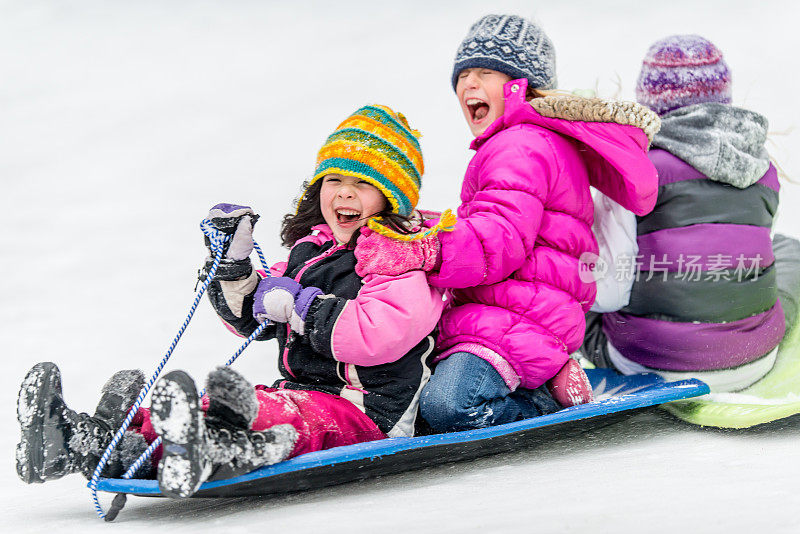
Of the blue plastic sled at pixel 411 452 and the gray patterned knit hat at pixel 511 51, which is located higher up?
the gray patterned knit hat at pixel 511 51

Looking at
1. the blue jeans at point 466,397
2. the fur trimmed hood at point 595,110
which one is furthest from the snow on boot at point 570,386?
the fur trimmed hood at point 595,110

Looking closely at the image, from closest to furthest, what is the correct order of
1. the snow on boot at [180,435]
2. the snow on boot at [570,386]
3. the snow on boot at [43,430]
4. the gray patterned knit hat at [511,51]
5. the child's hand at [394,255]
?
the snow on boot at [180,435], the snow on boot at [43,430], the child's hand at [394,255], the snow on boot at [570,386], the gray patterned knit hat at [511,51]

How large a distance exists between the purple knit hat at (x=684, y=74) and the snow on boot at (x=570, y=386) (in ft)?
2.55

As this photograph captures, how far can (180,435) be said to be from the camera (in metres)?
1.46

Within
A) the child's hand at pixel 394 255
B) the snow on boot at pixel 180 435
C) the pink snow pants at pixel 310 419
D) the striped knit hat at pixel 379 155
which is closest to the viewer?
the snow on boot at pixel 180 435

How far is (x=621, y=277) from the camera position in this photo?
2.31 metres

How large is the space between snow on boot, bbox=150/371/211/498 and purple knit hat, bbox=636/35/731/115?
1492 mm

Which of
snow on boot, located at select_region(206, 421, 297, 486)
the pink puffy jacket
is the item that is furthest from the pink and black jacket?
snow on boot, located at select_region(206, 421, 297, 486)

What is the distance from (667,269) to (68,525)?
151cm

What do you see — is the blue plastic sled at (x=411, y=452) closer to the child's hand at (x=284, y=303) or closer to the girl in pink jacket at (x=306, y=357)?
the girl in pink jacket at (x=306, y=357)

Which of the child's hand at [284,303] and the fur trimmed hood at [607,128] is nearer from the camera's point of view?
the child's hand at [284,303]

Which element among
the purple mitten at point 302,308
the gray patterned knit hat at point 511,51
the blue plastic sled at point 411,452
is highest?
the gray patterned knit hat at point 511,51

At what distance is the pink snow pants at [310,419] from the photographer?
5.58 ft

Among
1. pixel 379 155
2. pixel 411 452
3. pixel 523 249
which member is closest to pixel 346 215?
pixel 379 155
